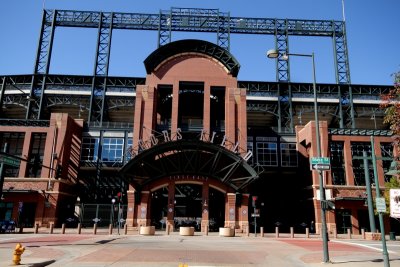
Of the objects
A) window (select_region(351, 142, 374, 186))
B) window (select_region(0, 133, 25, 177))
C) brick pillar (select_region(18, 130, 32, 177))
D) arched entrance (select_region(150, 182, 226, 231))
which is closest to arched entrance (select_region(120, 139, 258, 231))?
arched entrance (select_region(150, 182, 226, 231))

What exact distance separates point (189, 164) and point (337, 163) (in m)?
19.7

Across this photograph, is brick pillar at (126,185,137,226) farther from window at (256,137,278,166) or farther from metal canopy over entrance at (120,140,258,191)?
window at (256,137,278,166)

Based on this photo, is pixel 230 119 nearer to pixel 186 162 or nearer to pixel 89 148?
pixel 186 162

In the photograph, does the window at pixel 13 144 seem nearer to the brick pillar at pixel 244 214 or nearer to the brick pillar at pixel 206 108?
the brick pillar at pixel 206 108

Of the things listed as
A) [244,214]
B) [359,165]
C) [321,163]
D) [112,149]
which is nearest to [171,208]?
[244,214]

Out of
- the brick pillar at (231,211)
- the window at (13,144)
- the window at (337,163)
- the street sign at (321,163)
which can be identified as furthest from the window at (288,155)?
the window at (13,144)

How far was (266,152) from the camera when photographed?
48.1m

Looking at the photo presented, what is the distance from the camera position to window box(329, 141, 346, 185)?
140 ft

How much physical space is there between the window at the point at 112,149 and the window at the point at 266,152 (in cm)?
1928

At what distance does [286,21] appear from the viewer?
2596 inches

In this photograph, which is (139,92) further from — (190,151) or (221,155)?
(221,155)

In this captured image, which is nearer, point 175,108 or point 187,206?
point 175,108

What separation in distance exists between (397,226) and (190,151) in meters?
27.9

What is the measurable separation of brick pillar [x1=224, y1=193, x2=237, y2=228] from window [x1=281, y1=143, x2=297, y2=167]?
41.9 feet
